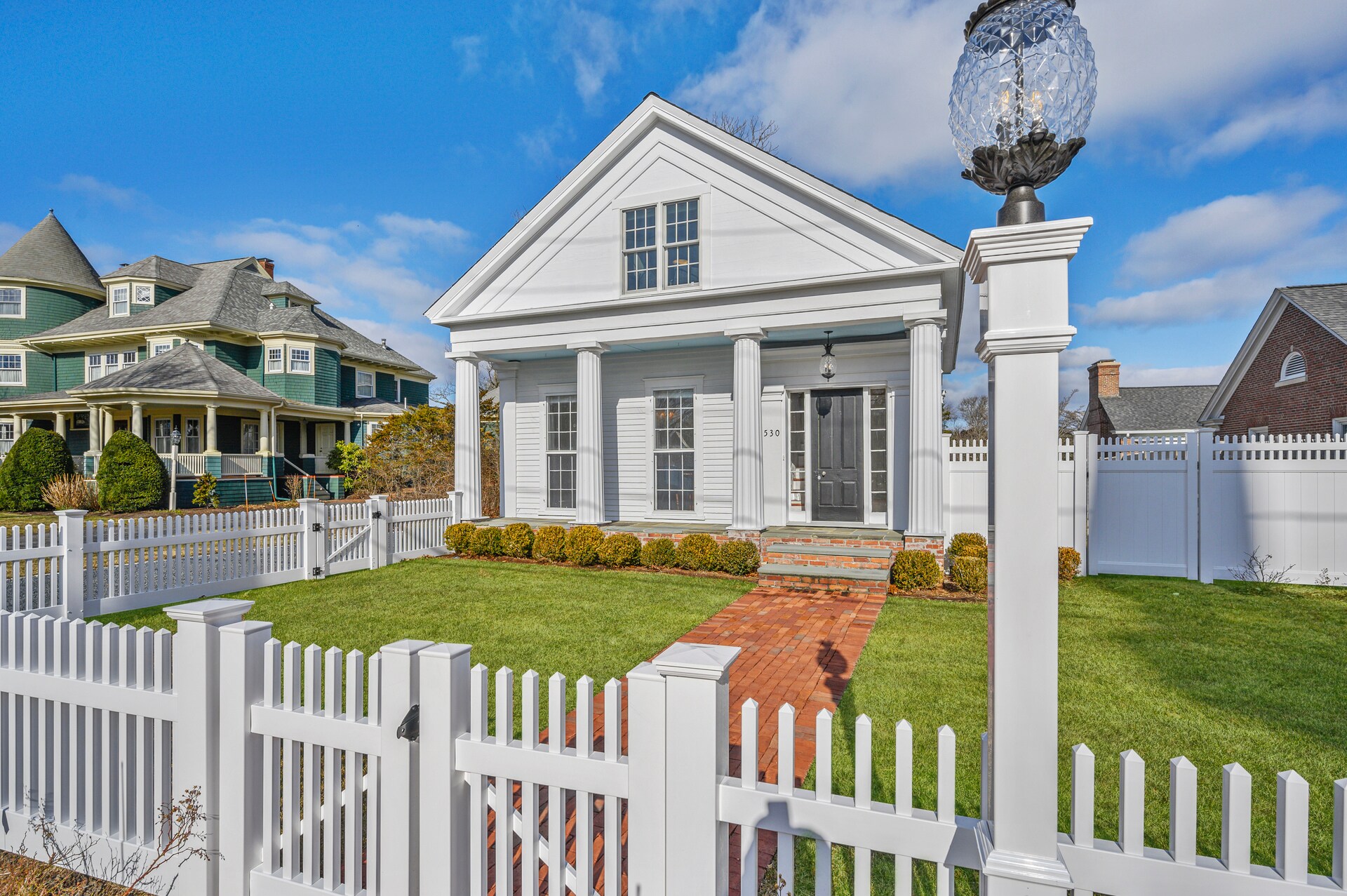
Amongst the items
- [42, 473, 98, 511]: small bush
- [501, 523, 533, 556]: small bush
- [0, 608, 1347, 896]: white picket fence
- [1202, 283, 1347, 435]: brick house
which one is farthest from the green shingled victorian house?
[1202, 283, 1347, 435]: brick house

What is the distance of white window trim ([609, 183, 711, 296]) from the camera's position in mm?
10453

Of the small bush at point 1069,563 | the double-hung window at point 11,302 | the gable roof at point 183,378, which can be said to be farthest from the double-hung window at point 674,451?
the double-hung window at point 11,302

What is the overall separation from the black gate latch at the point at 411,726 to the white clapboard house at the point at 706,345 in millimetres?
7796

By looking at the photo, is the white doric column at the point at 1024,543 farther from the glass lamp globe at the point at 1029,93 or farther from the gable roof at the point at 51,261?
the gable roof at the point at 51,261

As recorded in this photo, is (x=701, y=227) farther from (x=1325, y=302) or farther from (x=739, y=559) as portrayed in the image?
(x=1325, y=302)

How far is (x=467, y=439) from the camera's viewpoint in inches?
474

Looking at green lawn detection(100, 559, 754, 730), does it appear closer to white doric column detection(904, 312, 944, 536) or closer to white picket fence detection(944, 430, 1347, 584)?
white doric column detection(904, 312, 944, 536)

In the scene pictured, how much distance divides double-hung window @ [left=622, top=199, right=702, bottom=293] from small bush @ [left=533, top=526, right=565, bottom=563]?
458 cm

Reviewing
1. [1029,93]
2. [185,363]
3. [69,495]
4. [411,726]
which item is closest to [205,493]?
[69,495]

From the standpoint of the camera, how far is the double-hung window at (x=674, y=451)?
11.4 meters

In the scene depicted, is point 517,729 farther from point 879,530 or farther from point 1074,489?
point 1074,489

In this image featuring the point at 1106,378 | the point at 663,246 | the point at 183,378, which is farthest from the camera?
the point at 1106,378

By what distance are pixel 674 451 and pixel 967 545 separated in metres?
5.22

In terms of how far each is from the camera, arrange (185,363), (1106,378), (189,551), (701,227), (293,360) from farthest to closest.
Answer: (1106,378) < (293,360) < (185,363) < (701,227) < (189,551)
